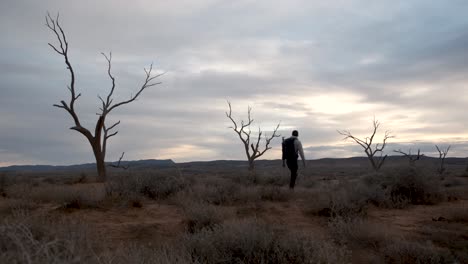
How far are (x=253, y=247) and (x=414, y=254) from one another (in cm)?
255

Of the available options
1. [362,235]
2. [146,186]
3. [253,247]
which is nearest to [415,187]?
[362,235]

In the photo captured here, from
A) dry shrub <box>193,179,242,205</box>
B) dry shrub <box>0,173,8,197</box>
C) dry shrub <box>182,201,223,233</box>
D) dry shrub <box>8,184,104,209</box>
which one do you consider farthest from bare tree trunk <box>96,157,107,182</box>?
dry shrub <box>182,201,223,233</box>

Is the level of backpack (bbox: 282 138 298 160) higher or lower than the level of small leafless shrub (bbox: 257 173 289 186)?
higher

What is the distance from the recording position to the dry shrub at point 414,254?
598 centimetres

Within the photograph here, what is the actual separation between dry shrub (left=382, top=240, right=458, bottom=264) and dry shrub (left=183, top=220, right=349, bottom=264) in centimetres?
130

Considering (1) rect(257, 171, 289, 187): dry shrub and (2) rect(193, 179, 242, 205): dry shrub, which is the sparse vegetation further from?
(1) rect(257, 171, 289, 187): dry shrub

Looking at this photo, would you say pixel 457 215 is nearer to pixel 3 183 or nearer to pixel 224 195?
pixel 224 195

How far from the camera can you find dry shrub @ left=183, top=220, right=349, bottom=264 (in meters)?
5.09

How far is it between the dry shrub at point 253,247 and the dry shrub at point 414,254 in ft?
4.27

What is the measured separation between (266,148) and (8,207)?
20.1 metres

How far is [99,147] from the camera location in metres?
17.6

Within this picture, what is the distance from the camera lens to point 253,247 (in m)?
5.30

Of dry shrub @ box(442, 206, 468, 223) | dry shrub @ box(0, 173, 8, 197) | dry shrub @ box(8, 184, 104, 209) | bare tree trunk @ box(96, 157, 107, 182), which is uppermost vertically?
bare tree trunk @ box(96, 157, 107, 182)

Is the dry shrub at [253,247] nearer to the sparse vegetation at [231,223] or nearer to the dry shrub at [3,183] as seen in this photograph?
the sparse vegetation at [231,223]
